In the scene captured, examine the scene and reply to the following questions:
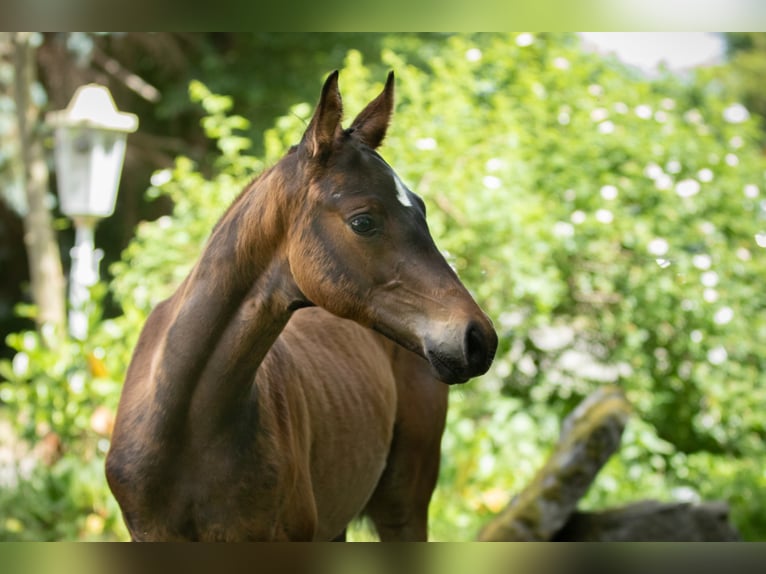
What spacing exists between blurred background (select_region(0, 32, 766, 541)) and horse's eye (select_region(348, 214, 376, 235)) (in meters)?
2.78

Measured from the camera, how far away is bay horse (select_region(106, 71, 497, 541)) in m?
1.86

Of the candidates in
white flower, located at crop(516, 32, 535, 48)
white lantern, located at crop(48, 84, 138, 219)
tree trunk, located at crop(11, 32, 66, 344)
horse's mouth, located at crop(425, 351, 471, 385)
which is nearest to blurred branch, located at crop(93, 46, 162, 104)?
tree trunk, located at crop(11, 32, 66, 344)

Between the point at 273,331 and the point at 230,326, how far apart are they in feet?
0.29

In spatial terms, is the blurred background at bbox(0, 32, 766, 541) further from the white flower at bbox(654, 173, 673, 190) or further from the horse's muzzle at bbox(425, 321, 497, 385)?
the horse's muzzle at bbox(425, 321, 497, 385)

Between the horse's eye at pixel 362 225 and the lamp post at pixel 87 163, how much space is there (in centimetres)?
334

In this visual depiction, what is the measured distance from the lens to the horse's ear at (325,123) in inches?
73.0

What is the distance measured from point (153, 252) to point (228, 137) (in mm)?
699

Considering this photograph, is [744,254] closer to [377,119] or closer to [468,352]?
[377,119]

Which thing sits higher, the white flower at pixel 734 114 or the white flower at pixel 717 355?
the white flower at pixel 734 114

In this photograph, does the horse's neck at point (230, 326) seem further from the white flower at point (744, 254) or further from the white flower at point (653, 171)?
the white flower at point (744, 254)

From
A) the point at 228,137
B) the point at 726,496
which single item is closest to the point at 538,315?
the point at 726,496

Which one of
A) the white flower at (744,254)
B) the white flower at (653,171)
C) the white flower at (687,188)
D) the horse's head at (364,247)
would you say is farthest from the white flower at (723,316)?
the horse's head at (364,247)

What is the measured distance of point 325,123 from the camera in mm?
1902

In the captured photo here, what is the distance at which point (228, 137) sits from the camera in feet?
16.7
